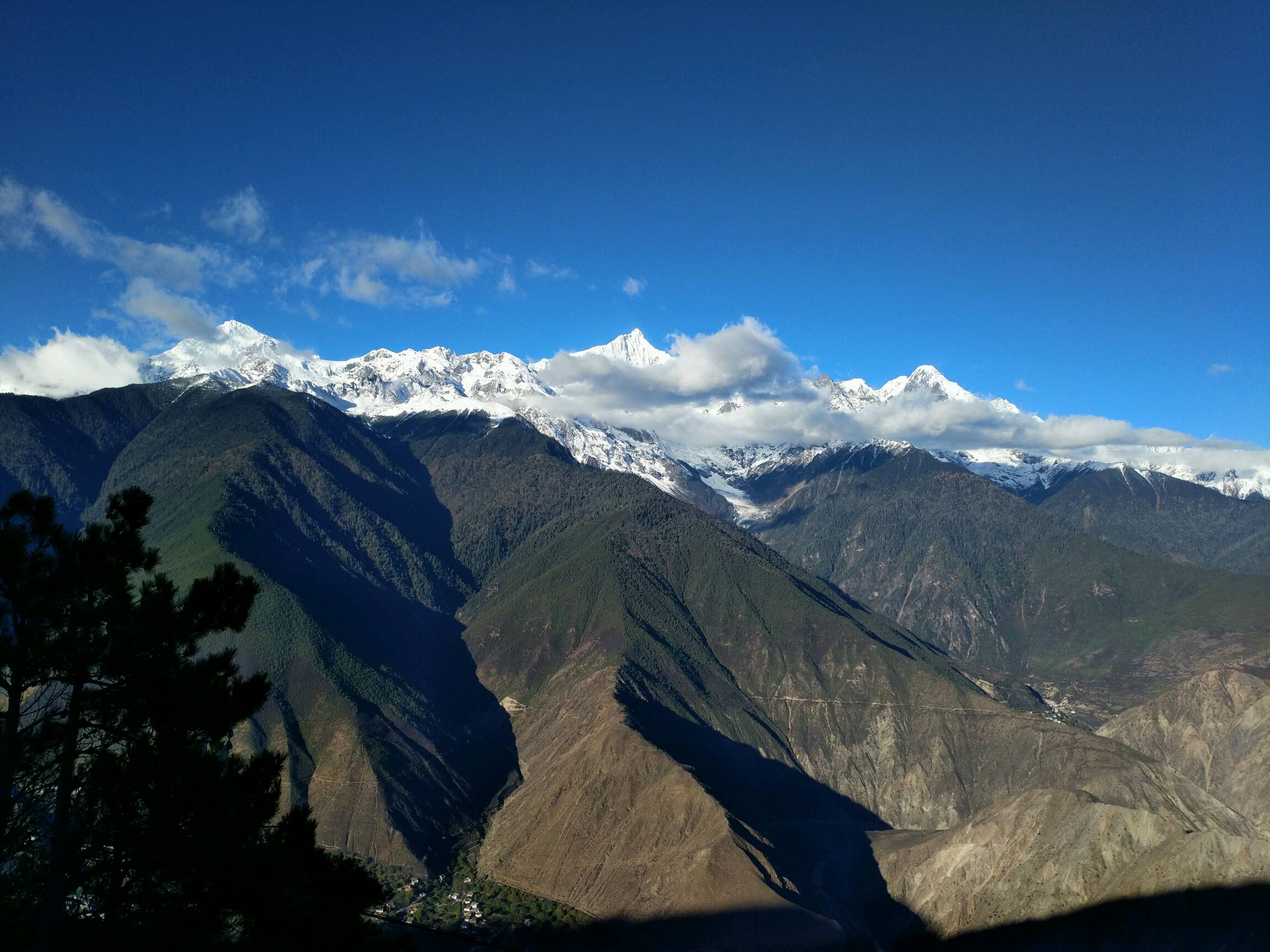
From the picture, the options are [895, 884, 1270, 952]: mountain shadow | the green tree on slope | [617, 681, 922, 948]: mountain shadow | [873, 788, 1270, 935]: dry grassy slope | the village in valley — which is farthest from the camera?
[617, 681, 922, 948]: mountain shadow

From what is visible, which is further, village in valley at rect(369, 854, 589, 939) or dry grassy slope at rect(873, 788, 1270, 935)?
village in valley at rect(369, 854, 589, 939)

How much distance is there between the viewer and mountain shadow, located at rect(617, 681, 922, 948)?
122250mm

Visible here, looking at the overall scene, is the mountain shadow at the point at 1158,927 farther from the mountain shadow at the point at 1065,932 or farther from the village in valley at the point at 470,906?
the village in valley at the point at 470,906

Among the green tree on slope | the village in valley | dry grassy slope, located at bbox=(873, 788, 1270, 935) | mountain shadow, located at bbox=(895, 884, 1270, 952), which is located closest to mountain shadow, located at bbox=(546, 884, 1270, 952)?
mountain shadow, located at bbox=(895, 884, 1270, 952)

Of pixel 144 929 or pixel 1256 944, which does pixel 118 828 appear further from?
pixel 1256 944

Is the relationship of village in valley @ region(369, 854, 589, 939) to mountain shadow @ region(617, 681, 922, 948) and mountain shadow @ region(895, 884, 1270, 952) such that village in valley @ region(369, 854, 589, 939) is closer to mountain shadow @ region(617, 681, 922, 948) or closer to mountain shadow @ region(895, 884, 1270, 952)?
mountain shadow @ region(617, 681, 922, 948)

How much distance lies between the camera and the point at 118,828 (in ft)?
66.4

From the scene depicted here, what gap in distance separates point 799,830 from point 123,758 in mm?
174287

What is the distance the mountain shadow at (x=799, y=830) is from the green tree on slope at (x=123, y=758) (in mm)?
100166

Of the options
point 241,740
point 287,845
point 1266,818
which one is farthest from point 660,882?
point 1266,818

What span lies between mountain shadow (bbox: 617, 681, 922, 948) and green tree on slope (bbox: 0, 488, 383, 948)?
329 ft

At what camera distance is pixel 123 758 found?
20359 millimetres

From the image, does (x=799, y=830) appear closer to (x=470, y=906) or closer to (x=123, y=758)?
(x=470, y=906)

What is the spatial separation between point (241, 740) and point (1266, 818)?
646 ft
